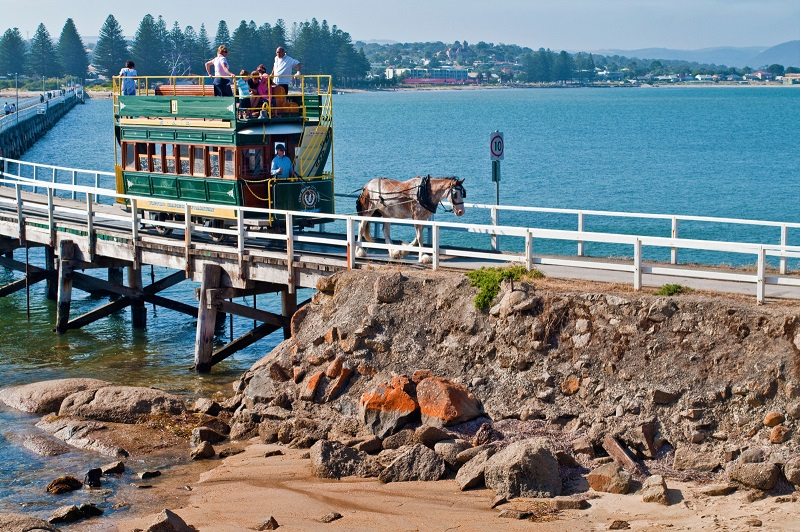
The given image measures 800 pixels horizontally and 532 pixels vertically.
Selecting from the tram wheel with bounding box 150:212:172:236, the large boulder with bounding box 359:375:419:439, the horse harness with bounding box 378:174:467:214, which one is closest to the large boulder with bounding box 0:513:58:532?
the large boulder with bounding box 359:375:419:439

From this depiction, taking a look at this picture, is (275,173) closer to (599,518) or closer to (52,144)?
(599,518)

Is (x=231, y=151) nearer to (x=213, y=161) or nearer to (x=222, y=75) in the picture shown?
(x=213, y=161)

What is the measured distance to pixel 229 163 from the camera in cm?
2344

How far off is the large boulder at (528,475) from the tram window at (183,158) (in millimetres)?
12421

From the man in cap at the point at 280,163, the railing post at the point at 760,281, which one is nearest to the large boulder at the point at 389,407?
the railing post at the point at 760,281

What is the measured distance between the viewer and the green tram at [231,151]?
76.1 ft

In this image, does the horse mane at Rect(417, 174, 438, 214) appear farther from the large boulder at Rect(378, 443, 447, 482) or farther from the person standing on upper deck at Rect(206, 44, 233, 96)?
the large boulder at Rect(378, 443, 447, 482)

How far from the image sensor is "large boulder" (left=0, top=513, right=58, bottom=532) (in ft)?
43.5

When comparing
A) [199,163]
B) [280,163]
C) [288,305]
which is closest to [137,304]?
[199,163]

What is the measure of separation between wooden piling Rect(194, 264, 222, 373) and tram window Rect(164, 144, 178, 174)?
385 cm

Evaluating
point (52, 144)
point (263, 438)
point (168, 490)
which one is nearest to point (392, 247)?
point (263, 438)

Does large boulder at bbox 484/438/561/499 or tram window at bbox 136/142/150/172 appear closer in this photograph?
large boulder at bbox 484/438/561/499

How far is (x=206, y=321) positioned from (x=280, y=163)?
347cm

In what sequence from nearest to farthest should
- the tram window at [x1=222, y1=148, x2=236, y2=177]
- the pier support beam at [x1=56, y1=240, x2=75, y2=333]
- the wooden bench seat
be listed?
the tram window at [x1=222, y1=148, x2=236, y2=177] < the wooden bench seat < the pier support beam at [x1=56, y1=240, x2=75, y2=333]
